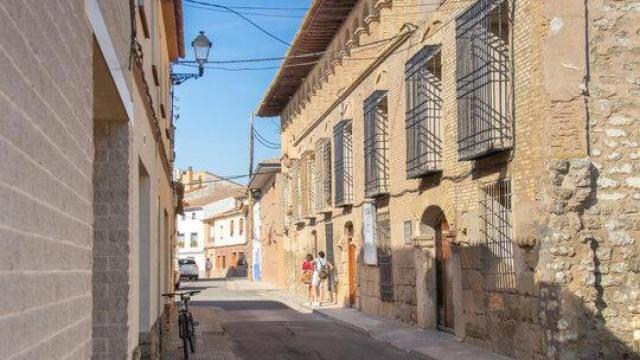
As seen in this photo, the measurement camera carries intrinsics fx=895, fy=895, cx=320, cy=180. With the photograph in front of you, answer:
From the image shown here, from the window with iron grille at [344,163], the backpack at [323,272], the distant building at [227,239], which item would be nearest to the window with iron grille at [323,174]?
the backpack at [323,272]

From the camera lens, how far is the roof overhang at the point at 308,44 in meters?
25.8

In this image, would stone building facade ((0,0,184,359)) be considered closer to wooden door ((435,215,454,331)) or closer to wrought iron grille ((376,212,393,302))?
wooden door ((435,215,454,331))

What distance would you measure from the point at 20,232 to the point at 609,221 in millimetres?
10073

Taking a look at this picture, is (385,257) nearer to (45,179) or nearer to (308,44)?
(308,44)

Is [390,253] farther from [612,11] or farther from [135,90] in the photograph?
[135,90]

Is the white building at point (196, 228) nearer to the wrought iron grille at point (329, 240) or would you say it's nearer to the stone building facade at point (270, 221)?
the stone building facade at point (270, 221)

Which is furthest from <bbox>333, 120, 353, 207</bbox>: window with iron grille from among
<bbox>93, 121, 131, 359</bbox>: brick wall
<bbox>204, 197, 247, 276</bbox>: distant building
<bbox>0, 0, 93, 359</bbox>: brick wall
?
<bbox>204, 197, 247, 276</bbox>: distant building

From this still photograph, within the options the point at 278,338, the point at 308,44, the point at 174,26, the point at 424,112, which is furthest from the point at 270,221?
the point at 424,112

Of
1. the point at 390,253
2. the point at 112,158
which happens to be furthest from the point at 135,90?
the point at 390,253

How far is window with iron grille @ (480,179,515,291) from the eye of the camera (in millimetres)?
12898

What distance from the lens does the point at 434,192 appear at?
1661 centimetres

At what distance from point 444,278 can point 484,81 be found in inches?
199

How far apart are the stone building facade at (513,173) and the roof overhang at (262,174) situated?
2355cm

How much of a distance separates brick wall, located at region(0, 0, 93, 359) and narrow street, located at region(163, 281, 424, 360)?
1020 cm
